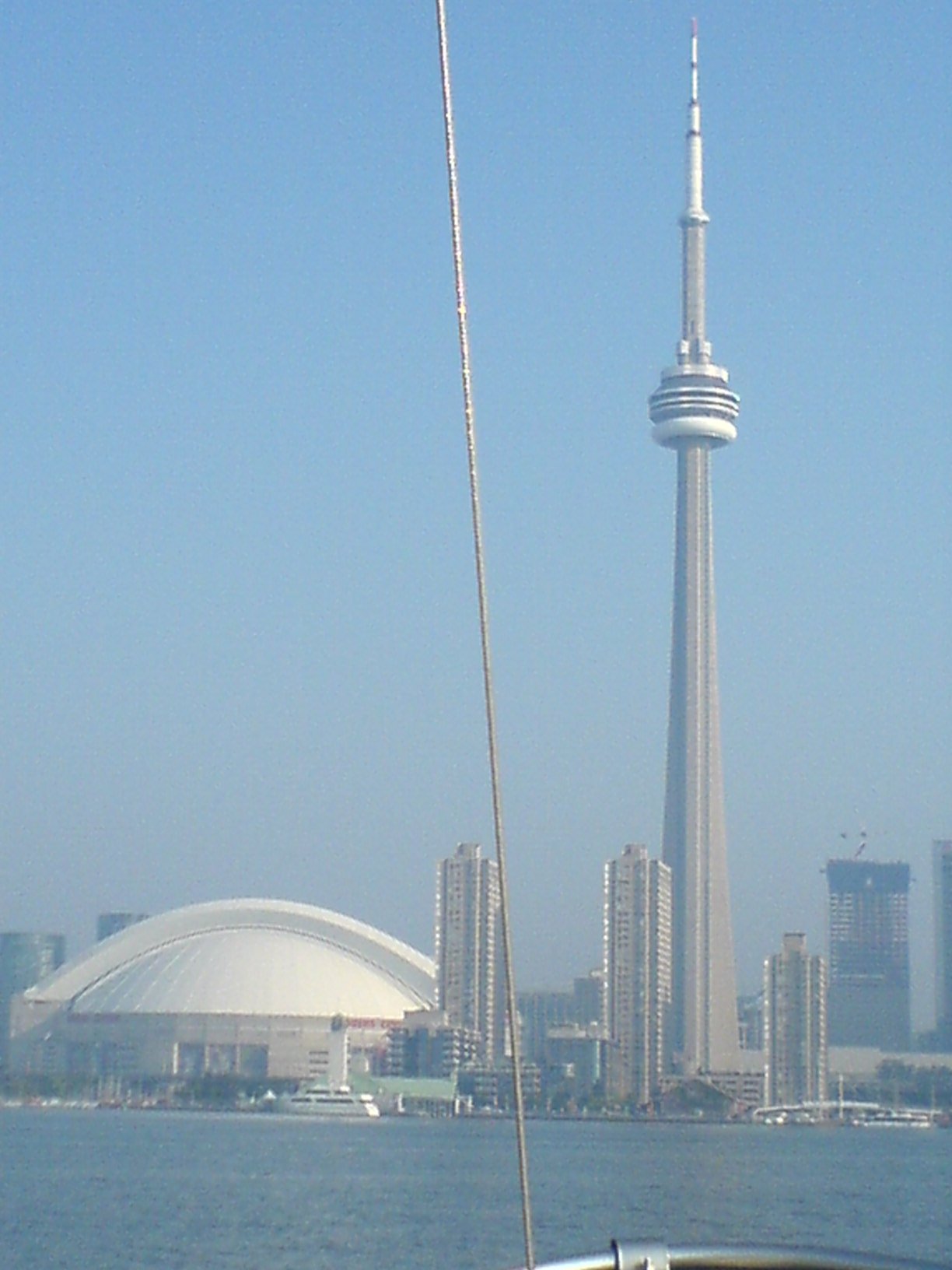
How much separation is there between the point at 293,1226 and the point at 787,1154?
19.6 meters

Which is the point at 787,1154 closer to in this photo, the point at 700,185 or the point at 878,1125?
the point at 878,1125

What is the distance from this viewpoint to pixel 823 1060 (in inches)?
2347

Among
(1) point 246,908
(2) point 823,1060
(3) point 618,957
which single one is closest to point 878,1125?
(2) point 823,1060

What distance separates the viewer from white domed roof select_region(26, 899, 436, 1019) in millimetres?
61625

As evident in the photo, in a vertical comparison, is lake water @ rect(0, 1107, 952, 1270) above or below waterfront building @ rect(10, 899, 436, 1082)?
below

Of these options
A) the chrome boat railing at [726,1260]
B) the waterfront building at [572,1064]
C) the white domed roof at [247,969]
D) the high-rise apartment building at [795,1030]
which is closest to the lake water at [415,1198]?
the chrome boat railing at [726,1260]

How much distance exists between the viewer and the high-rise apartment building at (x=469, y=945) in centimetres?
6094

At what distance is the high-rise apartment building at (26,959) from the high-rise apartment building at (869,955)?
27.8 meters

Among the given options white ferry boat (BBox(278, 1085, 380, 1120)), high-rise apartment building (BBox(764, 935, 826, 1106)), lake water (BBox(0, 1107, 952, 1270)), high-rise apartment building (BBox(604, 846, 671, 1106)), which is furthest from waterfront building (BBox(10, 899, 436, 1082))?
lake water (BBox(0, 1107, 952, 1270))

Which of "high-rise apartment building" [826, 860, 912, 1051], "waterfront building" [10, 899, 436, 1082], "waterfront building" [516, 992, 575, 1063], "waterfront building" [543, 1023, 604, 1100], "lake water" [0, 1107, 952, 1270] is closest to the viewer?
"lake water" [0, 1107, 952, 1270]

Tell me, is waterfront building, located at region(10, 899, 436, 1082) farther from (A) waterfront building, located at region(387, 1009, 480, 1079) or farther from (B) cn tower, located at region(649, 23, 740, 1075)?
(B) cn tower, located at region(649, 23, 740, 1075)

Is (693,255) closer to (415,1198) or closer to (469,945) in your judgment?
(469,945)

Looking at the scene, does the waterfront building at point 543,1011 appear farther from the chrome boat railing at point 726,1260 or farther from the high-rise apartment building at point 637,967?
the chrome boat railing at point 726,1260

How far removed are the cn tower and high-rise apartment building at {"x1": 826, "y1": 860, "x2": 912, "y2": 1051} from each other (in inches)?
554
